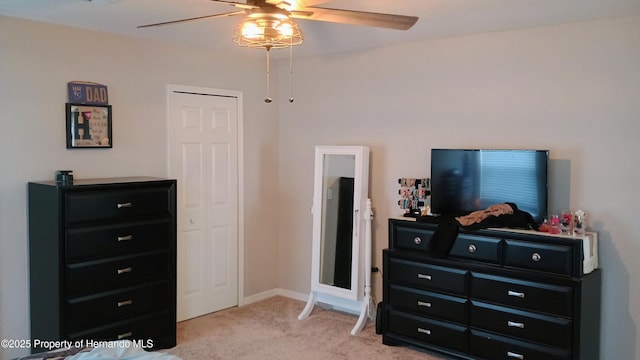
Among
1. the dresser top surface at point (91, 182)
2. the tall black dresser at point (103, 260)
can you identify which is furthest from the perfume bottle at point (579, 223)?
the dresser top surface at point (91, 182)

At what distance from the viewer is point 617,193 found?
352 centimetres

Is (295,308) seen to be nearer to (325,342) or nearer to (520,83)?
(325,342)

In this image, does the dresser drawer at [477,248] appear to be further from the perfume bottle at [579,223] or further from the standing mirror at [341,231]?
the standing mirror at [341,231]

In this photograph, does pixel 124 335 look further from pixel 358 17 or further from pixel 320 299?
pixel 358 17

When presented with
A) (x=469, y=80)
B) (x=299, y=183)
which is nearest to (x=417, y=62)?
(x=469, y=80)

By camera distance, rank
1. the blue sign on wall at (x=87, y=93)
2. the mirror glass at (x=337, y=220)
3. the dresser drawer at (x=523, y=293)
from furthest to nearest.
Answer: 1. the mirror glass at (x=337, y=220)
2. the blue sign on wall at (x=87, y=93)
3. the dresser drawer at (x=523, y=293)

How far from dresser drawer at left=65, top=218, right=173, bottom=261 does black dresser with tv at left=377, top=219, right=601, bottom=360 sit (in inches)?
66.9

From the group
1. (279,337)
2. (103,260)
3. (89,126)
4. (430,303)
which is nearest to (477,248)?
(430,303)

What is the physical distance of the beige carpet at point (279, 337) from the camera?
3.95 m

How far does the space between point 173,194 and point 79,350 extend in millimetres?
1655

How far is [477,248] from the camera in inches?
143

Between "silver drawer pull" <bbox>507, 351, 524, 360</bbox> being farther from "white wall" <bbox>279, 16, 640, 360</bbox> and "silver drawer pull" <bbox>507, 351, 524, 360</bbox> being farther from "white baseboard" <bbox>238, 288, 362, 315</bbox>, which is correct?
"white baseboard" <bbox>238, 288, 362, 315</bbox>

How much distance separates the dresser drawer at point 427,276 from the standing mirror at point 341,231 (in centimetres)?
54

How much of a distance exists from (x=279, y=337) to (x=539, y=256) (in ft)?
Answer: 6.90
